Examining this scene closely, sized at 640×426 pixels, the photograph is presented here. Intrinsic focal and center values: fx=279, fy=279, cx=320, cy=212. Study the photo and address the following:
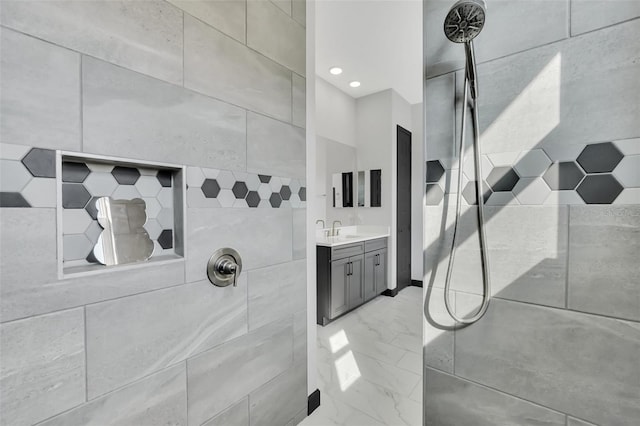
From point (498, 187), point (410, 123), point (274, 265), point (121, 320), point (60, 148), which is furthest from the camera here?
point (410, 123)

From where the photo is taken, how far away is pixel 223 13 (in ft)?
4.17

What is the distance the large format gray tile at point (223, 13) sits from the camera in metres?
1.15

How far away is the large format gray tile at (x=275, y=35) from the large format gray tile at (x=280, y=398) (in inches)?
69.3

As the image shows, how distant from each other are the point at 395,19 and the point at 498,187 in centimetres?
194

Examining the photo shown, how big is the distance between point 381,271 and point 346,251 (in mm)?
948

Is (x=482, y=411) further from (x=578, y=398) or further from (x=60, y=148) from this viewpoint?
(x=60, y=148)

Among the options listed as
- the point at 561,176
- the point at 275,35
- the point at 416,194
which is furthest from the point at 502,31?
the point at 416,194

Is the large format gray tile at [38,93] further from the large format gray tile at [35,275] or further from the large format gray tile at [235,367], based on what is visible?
the large format gray tile at [235,367]

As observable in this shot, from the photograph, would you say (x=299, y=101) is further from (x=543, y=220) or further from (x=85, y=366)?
(x=85, y=366)

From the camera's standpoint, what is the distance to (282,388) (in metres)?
1.57

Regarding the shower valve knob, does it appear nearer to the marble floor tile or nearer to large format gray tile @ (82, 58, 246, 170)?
large format gray tile @ (82, 58, 246, 170)

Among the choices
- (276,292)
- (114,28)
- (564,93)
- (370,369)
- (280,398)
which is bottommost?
(370,369)

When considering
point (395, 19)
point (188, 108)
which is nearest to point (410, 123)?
point (395, 19)

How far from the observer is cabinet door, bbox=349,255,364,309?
130 inches
